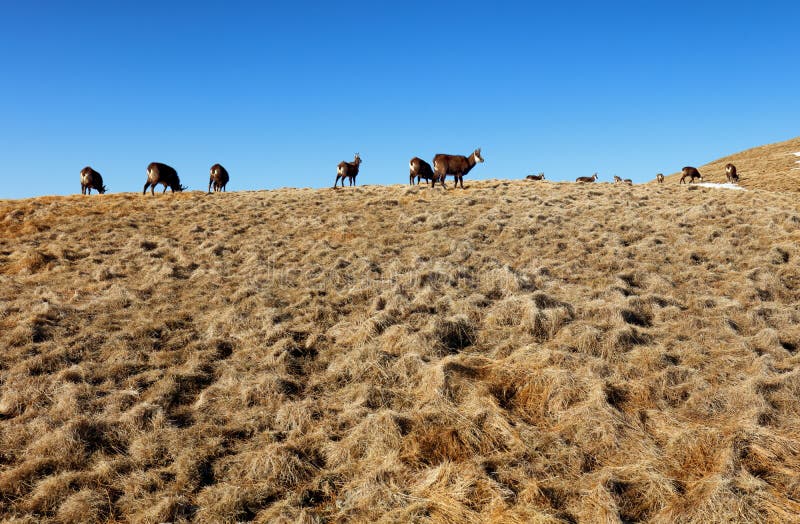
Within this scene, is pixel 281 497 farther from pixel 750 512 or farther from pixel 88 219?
pixel 88 219

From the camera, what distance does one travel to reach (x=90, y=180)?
28.3 meters

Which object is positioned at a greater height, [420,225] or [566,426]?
[420,225]

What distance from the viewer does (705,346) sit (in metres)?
8.50

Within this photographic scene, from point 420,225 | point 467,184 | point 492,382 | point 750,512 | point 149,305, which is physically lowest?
point 750,512

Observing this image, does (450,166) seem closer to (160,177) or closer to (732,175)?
(160,177)

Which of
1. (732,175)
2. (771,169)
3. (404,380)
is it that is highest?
(771,169)

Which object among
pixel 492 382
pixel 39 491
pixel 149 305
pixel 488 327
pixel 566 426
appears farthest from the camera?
pixel 149 305

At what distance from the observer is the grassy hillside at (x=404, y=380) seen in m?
5.25

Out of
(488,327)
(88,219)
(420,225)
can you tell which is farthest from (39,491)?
(88,219)

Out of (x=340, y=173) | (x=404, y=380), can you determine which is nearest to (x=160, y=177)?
(x=340, y=173)

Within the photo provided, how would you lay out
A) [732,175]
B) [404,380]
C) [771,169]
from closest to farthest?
[404,380]
[732,175]
[771,169]

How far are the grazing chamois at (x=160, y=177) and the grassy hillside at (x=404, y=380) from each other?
1076 cm

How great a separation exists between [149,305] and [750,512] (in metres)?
11.7

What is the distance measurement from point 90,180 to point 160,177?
249 inches
